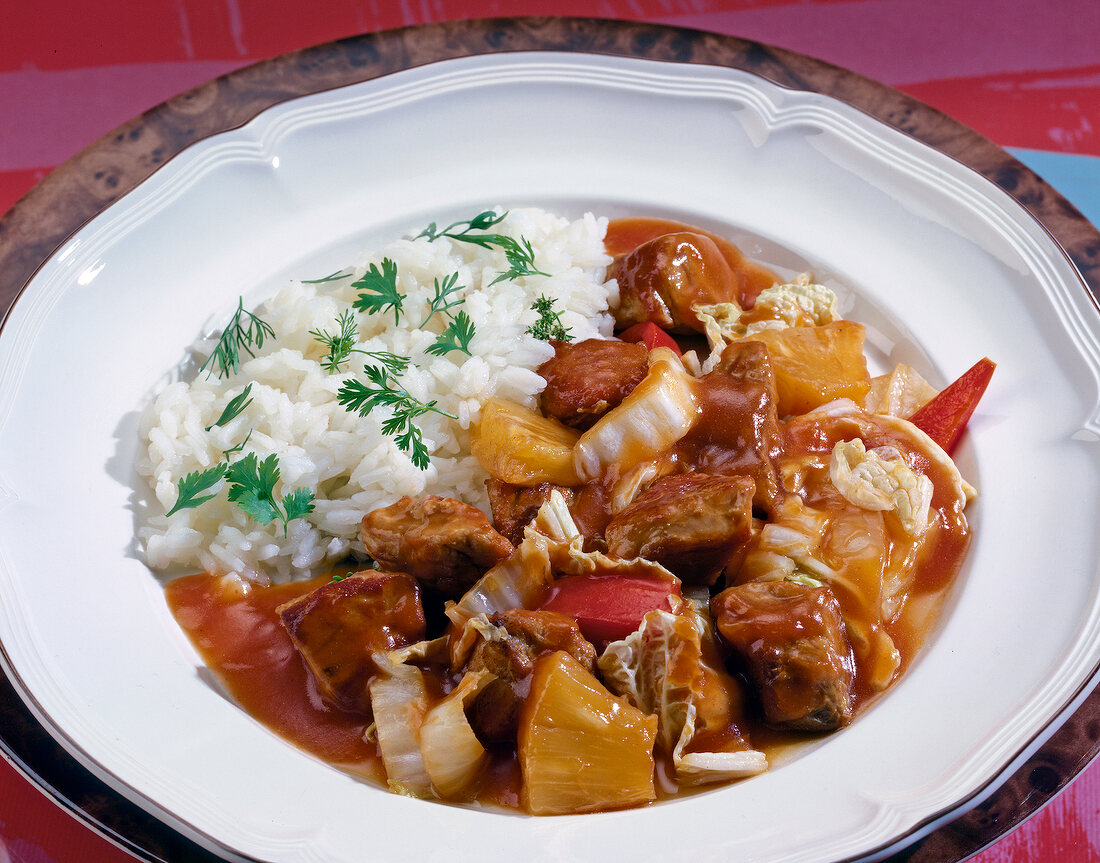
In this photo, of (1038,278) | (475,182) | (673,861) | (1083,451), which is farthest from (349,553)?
(1038,278)

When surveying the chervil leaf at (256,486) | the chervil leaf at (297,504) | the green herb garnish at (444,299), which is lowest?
the chervil leaf at (297,504)

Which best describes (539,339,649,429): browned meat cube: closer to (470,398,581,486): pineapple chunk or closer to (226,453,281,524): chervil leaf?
(470,398,581,486): pineapple chunk

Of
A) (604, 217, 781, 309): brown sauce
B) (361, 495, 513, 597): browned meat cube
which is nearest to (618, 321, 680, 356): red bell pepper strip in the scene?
(604, 217, 781, 309): brown sauce

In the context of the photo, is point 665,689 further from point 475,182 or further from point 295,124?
point 295,124

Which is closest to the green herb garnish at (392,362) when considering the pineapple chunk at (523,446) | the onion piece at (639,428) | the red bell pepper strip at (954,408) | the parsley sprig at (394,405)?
the parsley sprig at (394,405)

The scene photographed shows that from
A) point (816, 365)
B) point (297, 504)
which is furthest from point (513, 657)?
A: point (816, 365)

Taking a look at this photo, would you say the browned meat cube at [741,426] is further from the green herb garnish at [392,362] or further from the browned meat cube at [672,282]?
the green herb garnish at [392,362]
